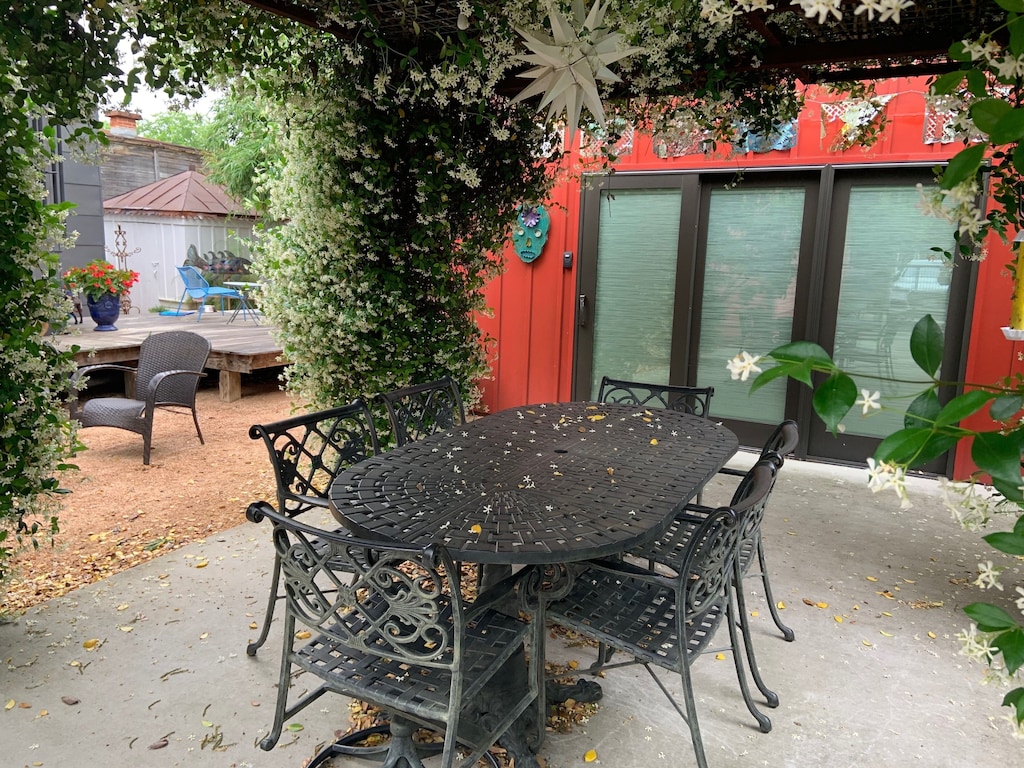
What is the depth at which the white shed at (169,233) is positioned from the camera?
12.5 m

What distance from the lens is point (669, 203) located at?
5145mm

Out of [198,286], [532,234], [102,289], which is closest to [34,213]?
[532,234]

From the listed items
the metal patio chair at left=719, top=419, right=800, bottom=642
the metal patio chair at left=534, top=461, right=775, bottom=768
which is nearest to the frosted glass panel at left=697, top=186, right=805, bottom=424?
the metal patio chair at left=719, top=419, right=800, bottom=642

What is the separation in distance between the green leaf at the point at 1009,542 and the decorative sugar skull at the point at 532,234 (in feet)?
16.5

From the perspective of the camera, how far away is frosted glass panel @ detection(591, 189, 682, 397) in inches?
205

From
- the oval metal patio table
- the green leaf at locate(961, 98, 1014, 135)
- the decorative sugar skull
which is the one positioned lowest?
the oval metal patio table

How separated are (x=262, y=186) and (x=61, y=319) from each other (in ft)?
4.62

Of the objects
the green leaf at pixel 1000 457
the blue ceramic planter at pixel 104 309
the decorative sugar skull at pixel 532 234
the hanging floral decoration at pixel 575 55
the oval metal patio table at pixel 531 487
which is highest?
the hanging floral decoration at pixel 575 55

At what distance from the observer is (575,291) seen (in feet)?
18.0

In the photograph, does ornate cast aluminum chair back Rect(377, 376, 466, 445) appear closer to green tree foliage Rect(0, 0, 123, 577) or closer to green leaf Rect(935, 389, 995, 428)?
green tree foliage Rect(0, 0, 123, 577)

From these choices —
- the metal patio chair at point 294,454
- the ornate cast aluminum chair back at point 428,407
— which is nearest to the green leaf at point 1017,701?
the metal patio chair at point 294,454

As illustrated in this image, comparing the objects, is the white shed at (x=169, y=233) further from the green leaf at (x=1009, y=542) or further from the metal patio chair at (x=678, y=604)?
the green leaf at (x=1009, y=542)

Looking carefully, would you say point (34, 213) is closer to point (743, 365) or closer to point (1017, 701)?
point (743, 365)

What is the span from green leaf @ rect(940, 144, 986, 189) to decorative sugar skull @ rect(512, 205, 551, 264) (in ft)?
16.2
